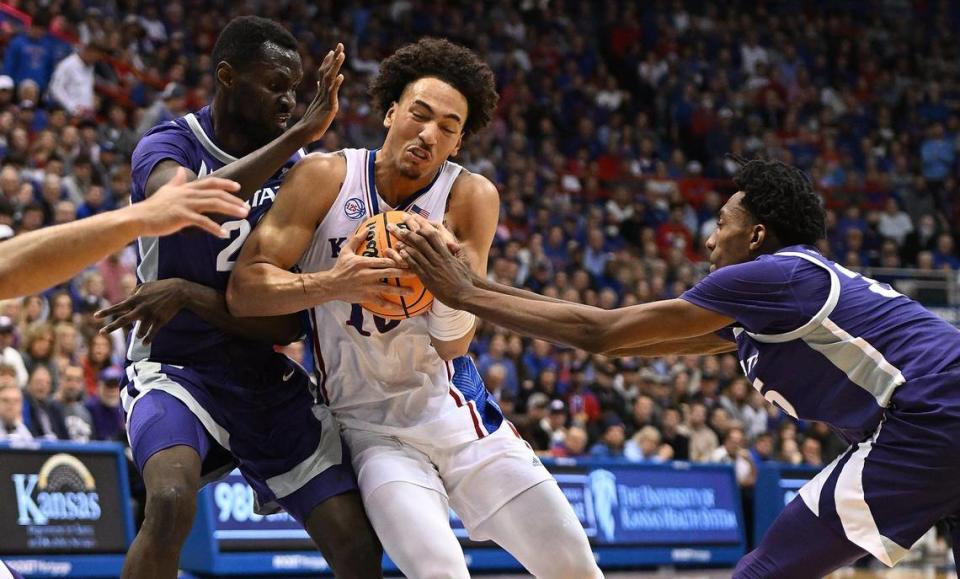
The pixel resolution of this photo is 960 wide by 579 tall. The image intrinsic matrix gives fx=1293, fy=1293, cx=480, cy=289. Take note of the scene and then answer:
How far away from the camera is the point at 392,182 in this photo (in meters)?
4.77

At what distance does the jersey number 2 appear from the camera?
4738 millimetres

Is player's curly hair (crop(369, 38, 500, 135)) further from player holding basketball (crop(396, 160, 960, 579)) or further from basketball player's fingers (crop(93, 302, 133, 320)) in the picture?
basketball player's fingers (crop(93, 302, 133, 320))

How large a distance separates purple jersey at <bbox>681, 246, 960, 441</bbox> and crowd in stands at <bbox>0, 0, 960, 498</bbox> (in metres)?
6.51

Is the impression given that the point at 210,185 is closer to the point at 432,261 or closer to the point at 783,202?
the point at 432,261

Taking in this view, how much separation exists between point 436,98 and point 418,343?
2.97 feet

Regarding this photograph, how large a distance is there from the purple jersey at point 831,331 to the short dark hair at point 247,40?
1799 mm

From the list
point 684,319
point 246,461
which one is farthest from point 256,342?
point 684,319

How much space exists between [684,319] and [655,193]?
15679 millimetres

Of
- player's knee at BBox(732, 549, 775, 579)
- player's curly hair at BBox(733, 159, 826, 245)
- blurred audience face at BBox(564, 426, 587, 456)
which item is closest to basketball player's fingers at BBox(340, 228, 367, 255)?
player's curly hair at BBox(733, 159, 826, 245)

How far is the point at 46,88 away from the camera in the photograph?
563 inches

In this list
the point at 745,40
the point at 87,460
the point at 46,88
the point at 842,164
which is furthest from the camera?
the point at 745,40

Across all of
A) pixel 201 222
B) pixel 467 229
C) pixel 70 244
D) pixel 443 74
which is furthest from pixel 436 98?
pixel 70 244

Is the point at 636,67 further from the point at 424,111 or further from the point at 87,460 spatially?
the point at 424,111

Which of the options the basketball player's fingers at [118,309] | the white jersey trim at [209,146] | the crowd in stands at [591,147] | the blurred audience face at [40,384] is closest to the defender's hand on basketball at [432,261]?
the white jersey trim at [209,146]
